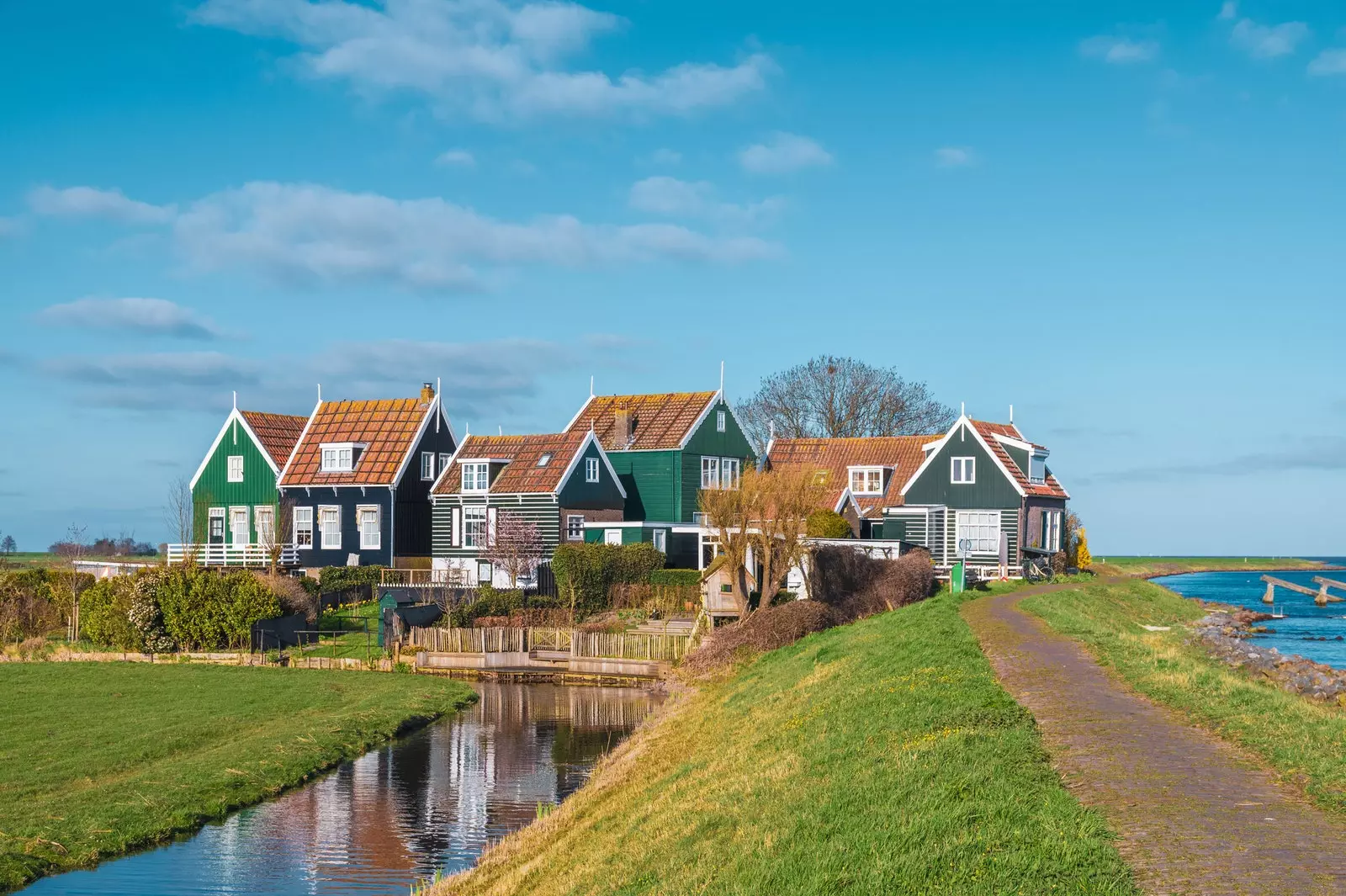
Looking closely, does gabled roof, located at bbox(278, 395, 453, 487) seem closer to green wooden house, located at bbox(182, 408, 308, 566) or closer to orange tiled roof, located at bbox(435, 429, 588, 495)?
green wooden house, located at bbox(182, 408, 308, 566)

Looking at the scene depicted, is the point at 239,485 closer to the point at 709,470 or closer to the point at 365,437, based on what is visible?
the point at 365,437

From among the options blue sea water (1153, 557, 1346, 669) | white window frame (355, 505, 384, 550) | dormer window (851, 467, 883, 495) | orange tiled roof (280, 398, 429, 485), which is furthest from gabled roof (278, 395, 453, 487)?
blue sea water (1153, 557, 1346, 669)

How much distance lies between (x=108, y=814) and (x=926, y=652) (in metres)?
15.1

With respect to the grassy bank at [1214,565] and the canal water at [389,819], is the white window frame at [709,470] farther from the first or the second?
the grassy bank at [1214,565]

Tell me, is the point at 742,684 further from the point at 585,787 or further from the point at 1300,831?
the point at 1300,831

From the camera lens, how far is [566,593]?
47.1 m

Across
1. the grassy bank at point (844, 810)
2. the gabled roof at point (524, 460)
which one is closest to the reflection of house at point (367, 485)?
the gabled roof at point (524, 460)

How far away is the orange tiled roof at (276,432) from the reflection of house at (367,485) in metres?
0.68

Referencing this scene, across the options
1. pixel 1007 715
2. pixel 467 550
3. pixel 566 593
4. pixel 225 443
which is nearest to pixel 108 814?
pixel 1007 715

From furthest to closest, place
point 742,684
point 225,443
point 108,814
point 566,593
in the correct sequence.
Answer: point 225,443
point 566,593
point 742,684
point 108,814

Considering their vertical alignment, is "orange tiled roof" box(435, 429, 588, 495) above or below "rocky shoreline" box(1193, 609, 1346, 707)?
above

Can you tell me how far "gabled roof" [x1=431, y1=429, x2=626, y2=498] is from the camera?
53.9 meters

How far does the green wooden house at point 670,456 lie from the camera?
55.9m

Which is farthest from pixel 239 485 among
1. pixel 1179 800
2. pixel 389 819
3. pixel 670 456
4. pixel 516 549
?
pixel 1179 800
